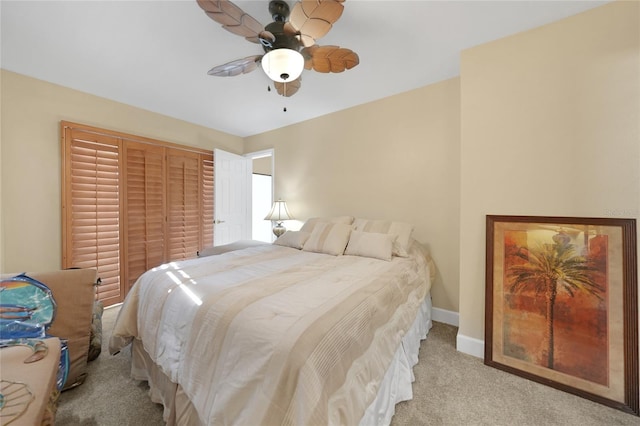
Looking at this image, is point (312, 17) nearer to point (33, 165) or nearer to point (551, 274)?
point (551, 274)

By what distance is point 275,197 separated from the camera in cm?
395

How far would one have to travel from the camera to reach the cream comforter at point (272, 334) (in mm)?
832

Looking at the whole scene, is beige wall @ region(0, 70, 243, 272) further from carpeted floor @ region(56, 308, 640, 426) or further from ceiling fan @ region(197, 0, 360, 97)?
ceiling fan @ region(197, 0, 360, 97)

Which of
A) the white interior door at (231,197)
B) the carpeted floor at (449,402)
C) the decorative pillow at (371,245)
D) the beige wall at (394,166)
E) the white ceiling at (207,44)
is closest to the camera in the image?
the carpeted floor at (449,402)

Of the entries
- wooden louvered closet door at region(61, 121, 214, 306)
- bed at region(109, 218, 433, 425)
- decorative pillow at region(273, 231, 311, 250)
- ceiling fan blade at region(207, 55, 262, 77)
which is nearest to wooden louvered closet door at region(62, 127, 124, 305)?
wooden louvered closet door at region(61, 121, 214, 306)

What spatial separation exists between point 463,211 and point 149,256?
3764mm

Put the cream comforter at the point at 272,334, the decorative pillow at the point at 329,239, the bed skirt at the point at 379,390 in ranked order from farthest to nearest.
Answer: the decorative pillow at the point at 329,239
the bed skirt at the point at 379,390
the cream comforter at the point at 272,334

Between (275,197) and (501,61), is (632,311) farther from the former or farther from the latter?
(275,197)

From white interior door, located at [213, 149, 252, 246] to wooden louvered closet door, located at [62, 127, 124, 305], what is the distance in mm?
1185

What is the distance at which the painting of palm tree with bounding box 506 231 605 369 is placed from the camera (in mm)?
1528

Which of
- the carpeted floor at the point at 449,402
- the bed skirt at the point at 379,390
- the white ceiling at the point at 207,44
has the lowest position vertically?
the carpeted floor at the point at 449,402

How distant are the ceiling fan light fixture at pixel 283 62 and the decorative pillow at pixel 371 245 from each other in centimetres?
149

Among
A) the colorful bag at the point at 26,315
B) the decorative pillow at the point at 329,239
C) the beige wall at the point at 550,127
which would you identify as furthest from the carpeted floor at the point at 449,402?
the decorative pillow at the point at 329,239

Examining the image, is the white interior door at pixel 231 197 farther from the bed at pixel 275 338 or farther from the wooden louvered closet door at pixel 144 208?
the bed at pixel 275 338
